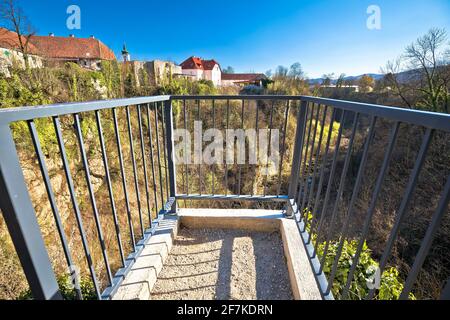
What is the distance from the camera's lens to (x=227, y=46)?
734 inches

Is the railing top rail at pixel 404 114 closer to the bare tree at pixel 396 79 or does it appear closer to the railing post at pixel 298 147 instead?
the railing post at pixel 298 147

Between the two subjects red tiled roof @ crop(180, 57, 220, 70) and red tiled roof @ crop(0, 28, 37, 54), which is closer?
red tiled roof @ crop(0, 28, 37, 54)

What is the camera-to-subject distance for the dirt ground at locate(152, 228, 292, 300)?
5.17 ft

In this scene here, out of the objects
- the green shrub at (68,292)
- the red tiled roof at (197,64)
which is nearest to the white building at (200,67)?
the red tiled roof at (197,64)

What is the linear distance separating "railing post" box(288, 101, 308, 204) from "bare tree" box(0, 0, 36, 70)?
955cm

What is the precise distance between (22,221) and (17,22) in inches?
451

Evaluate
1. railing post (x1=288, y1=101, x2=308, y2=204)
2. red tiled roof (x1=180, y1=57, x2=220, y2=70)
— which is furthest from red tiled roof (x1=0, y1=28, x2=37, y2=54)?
red tiled roof (x1=180, y1=57, x2=220, y2=70)

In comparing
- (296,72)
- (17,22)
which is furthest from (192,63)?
(17,22)

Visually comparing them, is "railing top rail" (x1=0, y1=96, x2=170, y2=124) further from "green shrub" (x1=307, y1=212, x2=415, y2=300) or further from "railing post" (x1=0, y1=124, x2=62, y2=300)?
"green shrub" (x1=307, y1=212, x2=415, y2=300)

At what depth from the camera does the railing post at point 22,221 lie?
581 millimetres

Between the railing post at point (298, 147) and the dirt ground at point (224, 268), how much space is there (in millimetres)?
511

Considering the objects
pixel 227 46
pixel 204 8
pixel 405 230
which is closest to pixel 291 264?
pixel 405 230

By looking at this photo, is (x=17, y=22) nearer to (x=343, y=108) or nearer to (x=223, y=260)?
(x=223, y=260)
